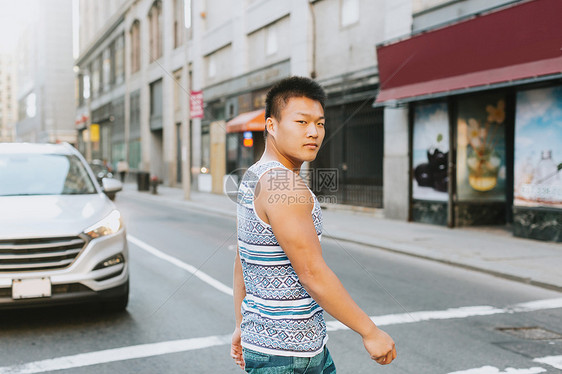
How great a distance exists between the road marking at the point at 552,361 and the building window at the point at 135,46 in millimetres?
41568

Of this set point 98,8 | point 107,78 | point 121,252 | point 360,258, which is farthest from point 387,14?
point 98,8

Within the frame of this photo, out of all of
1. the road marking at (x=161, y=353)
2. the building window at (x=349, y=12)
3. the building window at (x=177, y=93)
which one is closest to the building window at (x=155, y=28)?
the building window at (x=177, y=93)

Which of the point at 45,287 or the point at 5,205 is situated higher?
the point at 5,205

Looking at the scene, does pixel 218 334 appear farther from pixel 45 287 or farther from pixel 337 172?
pixel 337 172

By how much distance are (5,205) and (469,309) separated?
530 centimetres

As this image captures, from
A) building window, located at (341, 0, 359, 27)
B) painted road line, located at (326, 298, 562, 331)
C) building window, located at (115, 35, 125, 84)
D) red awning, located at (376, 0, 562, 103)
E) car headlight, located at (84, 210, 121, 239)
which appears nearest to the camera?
car headlight, located at (84, 210, 121, 239)

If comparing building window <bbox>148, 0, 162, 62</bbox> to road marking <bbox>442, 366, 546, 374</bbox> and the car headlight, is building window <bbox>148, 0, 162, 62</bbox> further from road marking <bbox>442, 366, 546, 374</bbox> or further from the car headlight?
road marking <bbox>442, 366, 546, 374</bbox>

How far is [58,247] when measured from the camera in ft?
16.4

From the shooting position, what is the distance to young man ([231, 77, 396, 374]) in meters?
1.73

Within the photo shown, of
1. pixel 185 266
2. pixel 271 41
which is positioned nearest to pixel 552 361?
pixel 185 266

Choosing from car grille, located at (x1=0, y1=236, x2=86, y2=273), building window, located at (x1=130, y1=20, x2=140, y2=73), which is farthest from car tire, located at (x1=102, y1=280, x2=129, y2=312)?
building window, located at (x1=130, y1=20, x2=140, y2=73)

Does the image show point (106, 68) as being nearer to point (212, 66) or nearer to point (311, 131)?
point (212, 66)

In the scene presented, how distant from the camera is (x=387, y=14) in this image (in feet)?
50.1

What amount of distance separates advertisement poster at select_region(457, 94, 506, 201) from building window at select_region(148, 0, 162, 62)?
28.2 meters
